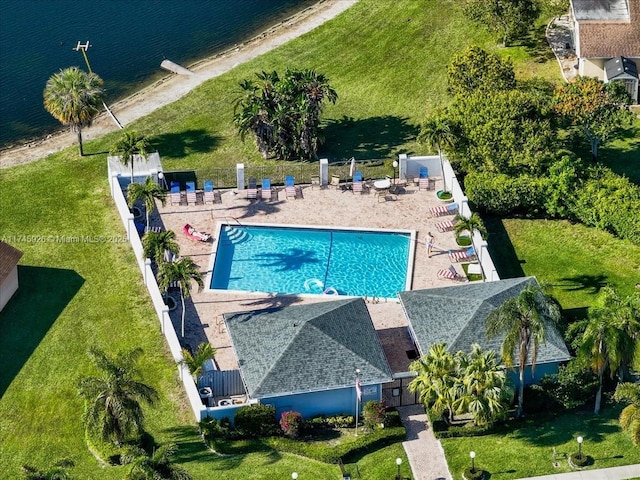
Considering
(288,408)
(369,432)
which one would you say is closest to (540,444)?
(369,432)

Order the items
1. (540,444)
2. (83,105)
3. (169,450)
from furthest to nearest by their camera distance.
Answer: (83,105), (540,444), (169,450)

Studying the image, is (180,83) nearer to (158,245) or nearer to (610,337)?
(158,245)

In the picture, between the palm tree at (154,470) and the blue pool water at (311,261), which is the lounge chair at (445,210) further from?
the palm tree at (154,470)

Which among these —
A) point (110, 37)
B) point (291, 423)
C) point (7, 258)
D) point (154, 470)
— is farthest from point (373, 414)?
point (110, 37)

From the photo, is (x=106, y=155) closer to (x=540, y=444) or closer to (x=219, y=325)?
(x=219, y=325)

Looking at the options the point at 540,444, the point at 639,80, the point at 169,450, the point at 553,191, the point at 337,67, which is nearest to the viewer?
the point at 169,450

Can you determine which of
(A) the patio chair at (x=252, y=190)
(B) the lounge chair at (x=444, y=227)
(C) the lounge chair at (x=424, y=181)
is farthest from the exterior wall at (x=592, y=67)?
(A) the patio chair at (x=252, y=190)

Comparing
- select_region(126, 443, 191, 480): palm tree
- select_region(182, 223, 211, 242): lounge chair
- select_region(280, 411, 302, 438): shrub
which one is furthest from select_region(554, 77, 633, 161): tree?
select_region(126, 443, 191, 480): palm tree
